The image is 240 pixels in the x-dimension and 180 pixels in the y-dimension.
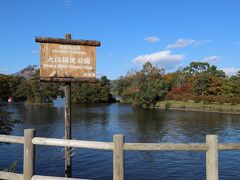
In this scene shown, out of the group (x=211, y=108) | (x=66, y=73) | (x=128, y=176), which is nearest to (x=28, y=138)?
(x=66, y=73)

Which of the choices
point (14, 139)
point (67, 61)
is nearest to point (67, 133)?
point (67, 61)

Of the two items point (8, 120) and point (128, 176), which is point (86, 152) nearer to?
point (128, 176)

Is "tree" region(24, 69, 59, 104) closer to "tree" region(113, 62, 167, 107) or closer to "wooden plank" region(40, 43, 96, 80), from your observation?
"tree" region(113, 62, 167, 107)

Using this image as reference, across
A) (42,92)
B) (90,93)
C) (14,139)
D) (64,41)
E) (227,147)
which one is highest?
(64,41)

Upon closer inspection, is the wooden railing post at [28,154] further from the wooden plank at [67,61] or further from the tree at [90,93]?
the tree at [90,93]

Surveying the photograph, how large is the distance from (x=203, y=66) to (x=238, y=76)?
29508 millimetres

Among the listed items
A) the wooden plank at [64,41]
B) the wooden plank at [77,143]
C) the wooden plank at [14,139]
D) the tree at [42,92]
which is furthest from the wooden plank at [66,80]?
the tree at [42,92]

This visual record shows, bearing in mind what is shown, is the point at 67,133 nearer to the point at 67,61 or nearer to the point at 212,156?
the point at 67,61

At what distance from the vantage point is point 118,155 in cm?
646

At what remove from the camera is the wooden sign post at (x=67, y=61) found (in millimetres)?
8750

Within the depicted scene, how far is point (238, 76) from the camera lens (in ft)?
281

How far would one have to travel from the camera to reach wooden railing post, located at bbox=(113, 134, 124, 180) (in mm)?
6418

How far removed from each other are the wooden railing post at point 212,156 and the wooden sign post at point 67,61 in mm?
3694

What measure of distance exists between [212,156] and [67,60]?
14.2ft
